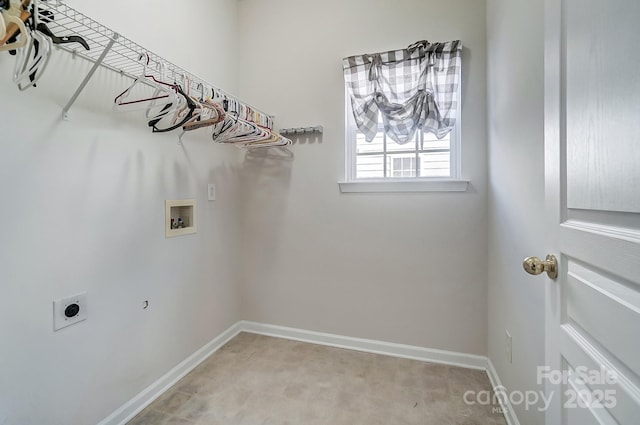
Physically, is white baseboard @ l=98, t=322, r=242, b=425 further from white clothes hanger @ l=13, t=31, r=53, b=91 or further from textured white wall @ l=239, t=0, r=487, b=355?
white clothes hanger @ l=13, t=31, r=53, b=91

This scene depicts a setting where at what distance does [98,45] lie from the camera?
1323 mm

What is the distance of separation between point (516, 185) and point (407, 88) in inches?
42.2

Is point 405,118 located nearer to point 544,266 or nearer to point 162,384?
point 544,266

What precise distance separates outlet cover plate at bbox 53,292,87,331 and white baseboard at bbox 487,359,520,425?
2.17 metres

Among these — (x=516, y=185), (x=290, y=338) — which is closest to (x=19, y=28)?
(x=516, y=185)

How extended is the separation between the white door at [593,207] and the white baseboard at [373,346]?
1.31 meters

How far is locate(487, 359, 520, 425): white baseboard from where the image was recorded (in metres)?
1.37

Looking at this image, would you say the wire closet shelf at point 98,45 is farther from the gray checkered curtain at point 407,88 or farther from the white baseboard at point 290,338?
the white baseboard at point 290,338

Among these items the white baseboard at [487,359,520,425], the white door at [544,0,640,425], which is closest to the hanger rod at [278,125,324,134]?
the white door at [544,0,640,425]

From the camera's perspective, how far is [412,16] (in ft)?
6.50

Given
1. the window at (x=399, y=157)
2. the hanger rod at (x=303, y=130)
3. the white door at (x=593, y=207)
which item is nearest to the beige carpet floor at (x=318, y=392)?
the white door at (x=593, y=207)

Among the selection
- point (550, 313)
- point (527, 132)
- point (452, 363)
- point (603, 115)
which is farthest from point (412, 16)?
point (452, 363)

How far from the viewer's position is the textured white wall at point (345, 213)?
191 centimetres

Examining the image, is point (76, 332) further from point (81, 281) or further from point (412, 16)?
point (412, 16)
